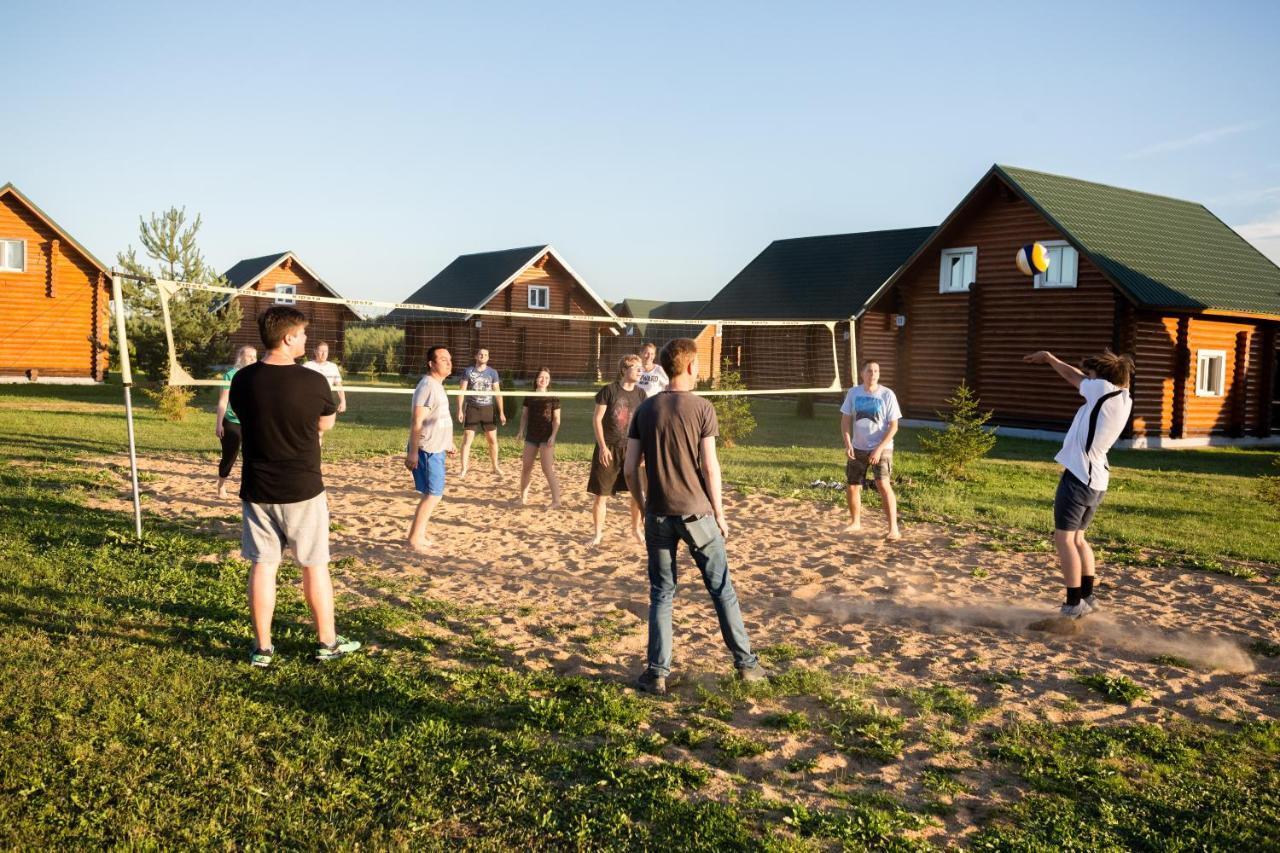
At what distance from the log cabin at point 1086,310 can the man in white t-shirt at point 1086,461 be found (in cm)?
1385

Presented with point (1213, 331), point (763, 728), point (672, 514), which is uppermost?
Result: point (1213, 331)

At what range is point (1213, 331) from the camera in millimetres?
21469

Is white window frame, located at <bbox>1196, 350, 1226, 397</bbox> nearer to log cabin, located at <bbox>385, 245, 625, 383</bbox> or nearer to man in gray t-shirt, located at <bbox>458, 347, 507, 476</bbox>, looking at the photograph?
man in gray t-shirt, located at <bbox>458, 347, 507, 476</bbox>

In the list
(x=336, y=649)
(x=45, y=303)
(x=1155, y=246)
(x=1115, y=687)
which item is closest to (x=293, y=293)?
(x=45, y=303)

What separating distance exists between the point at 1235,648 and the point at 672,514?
3.83 m

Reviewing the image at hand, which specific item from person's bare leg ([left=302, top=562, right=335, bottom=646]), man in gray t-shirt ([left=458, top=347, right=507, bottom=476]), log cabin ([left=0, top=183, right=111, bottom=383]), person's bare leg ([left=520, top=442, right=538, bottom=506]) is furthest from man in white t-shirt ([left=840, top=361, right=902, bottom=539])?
log cabin ([left=0, top=183, right=111, bottom=383])

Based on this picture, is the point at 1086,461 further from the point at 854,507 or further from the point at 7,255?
the point at 7,255

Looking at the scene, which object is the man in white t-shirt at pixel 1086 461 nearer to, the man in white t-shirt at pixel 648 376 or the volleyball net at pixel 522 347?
the man in white t-shirt at pixel 648 376

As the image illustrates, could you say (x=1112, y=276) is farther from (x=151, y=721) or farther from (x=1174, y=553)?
(x=151, y=721)

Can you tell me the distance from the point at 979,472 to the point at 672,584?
Result: 10.7 meters

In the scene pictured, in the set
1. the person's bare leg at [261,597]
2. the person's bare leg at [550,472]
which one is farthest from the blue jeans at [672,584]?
the person's bare leg at [550,472]

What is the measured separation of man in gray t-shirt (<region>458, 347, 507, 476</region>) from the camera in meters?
12.1

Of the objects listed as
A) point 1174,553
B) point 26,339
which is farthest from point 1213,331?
point 26,339

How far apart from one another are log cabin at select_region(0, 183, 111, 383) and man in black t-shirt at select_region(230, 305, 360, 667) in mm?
27739
